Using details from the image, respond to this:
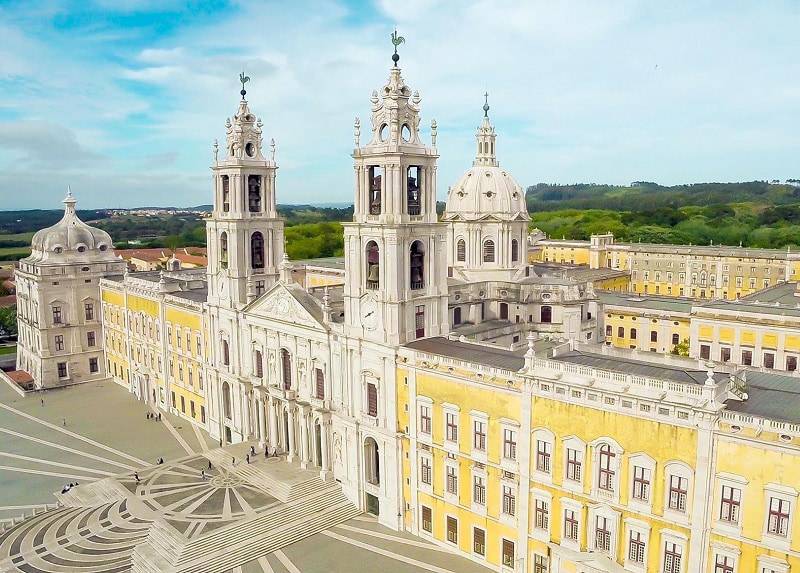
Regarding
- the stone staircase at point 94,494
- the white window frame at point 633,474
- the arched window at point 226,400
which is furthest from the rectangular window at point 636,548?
the arched window at point 226,400

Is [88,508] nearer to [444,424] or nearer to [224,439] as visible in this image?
[224,439]

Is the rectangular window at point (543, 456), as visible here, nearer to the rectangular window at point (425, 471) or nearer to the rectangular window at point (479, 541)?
the rectangular window at point (479, 541)

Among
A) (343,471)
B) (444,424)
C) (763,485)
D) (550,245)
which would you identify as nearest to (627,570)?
(763,485)

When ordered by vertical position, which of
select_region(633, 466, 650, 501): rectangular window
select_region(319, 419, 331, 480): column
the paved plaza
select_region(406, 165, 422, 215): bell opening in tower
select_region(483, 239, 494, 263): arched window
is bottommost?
the paved plaza

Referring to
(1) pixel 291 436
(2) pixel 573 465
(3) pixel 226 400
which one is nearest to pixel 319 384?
(1) pixel 291 436

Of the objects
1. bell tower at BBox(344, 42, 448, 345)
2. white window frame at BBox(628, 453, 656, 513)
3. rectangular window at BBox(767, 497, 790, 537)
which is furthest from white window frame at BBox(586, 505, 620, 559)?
bell tower at BBox(344, 42, 448, 345)

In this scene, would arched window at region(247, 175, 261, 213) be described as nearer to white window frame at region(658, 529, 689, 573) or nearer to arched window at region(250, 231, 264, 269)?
arched window at region(250, 231, 264, 269)
